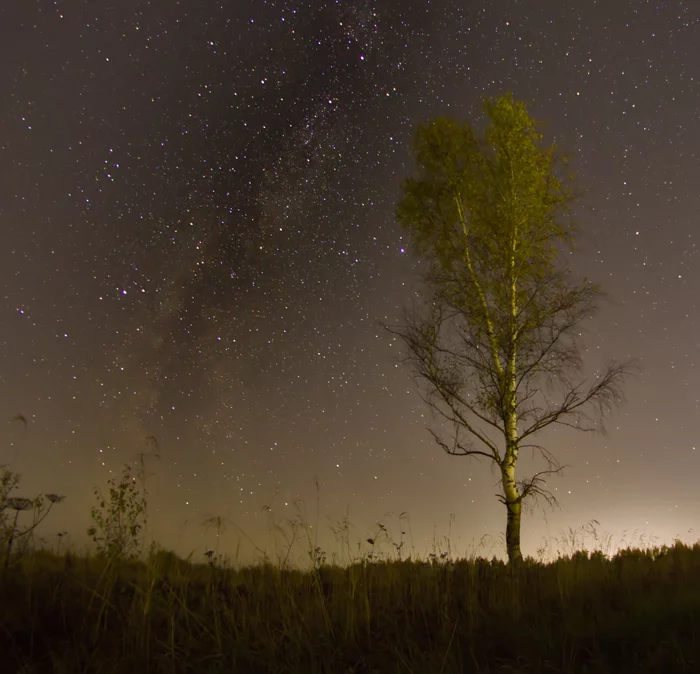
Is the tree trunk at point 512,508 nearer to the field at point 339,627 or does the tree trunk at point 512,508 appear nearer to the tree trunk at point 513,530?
the tree trunk at point 513,530

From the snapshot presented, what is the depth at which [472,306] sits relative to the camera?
1113 centimetres

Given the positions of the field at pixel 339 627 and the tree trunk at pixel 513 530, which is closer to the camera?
the field at pixel 339 627

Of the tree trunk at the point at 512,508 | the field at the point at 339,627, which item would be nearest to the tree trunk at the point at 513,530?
the tree trunk at the point at 512,508

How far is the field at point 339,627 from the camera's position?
3391 millimetres

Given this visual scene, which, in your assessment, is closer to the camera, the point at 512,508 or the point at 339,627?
the point at 339,627

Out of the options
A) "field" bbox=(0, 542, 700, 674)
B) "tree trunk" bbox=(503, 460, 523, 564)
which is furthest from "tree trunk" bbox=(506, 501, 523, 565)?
"field" bbox=(0, 542, 700, 674)

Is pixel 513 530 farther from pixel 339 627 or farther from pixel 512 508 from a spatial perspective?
pixel 339 627

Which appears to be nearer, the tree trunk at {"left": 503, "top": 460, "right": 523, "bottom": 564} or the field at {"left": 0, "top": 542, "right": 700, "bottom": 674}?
the field at {"left": 0, "top": 542, "right": 700, "bottom": 674}

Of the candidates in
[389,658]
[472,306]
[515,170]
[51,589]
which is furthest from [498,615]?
[515,170]

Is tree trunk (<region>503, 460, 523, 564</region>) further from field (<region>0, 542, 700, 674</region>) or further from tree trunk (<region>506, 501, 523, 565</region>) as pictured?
field (<region>0, 542, 700, 674</region>)

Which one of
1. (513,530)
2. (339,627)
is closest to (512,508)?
(513,530)

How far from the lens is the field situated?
3391 millimetres

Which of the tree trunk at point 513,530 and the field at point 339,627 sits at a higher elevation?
the tree trunk at point 513,530

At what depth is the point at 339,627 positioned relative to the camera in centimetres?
404
